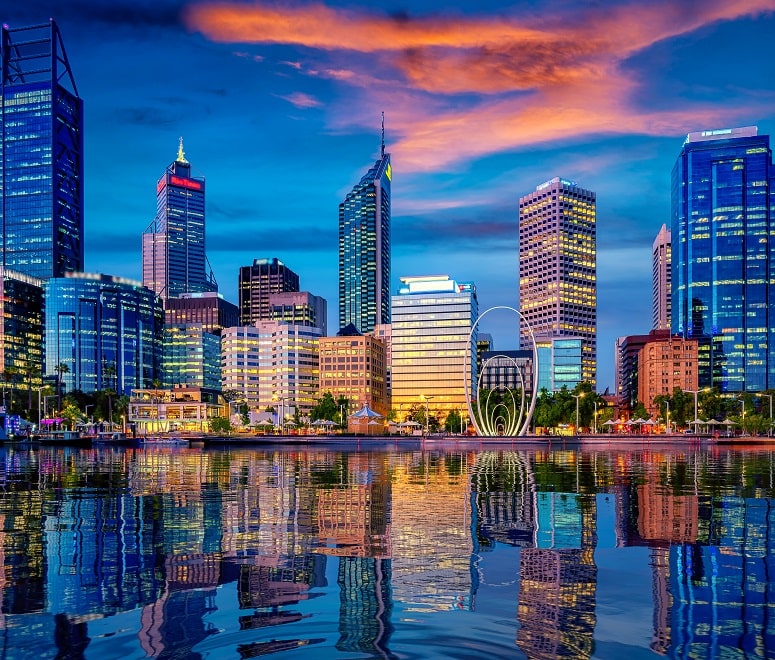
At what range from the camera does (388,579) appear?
19.2 metres

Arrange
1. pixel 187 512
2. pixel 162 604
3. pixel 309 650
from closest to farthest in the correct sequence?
pixel 309 650 < pixel 162 604 < pixel 187 512

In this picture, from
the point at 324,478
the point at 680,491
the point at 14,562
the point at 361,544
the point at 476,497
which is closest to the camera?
the point at 14,562

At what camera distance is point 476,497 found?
132 feet

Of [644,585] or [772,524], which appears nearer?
[644,585]

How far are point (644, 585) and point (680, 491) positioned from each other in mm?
28049

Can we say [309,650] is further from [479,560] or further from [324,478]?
[324,478]

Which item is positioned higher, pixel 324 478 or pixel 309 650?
pixel 309 650

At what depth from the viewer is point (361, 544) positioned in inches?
957

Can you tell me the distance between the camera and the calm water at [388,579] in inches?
558

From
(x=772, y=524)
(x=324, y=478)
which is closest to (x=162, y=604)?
(x=772, y=524)

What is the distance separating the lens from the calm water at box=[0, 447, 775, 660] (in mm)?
14164

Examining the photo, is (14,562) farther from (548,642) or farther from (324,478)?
(324,478)

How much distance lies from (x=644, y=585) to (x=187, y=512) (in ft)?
69.5

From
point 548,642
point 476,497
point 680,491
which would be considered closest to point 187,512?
point 476,497
